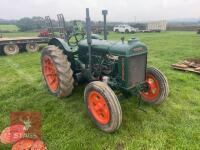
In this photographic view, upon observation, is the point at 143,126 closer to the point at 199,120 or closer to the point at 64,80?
the point at 199,120

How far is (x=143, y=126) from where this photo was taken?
12.4 ft

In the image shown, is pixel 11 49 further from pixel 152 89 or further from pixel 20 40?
pixel 152 89

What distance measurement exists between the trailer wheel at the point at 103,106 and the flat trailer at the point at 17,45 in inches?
377

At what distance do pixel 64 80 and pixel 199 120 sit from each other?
9.00 ft

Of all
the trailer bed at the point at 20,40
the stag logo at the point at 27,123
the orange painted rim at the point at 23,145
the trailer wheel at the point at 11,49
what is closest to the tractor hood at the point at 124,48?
the stag logo at the point at 27,123

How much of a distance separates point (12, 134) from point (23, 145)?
51 cm

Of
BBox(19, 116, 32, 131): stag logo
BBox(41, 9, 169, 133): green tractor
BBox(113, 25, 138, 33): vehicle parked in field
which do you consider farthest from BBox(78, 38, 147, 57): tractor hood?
BBox(113, 25, 138, 33): vehicle parked in field

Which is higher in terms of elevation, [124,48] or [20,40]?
[124,48]

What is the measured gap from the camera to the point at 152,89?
14.9 ft

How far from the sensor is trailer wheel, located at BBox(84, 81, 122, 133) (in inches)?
132

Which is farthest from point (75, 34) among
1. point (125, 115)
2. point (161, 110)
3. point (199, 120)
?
point (199, 120)

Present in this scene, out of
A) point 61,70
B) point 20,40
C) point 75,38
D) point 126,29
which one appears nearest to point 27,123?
point 61,70

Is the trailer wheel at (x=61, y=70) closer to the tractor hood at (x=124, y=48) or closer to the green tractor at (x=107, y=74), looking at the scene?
the green tractor at (x=107, y=74)

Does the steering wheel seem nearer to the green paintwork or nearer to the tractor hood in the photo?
the green paintwork
